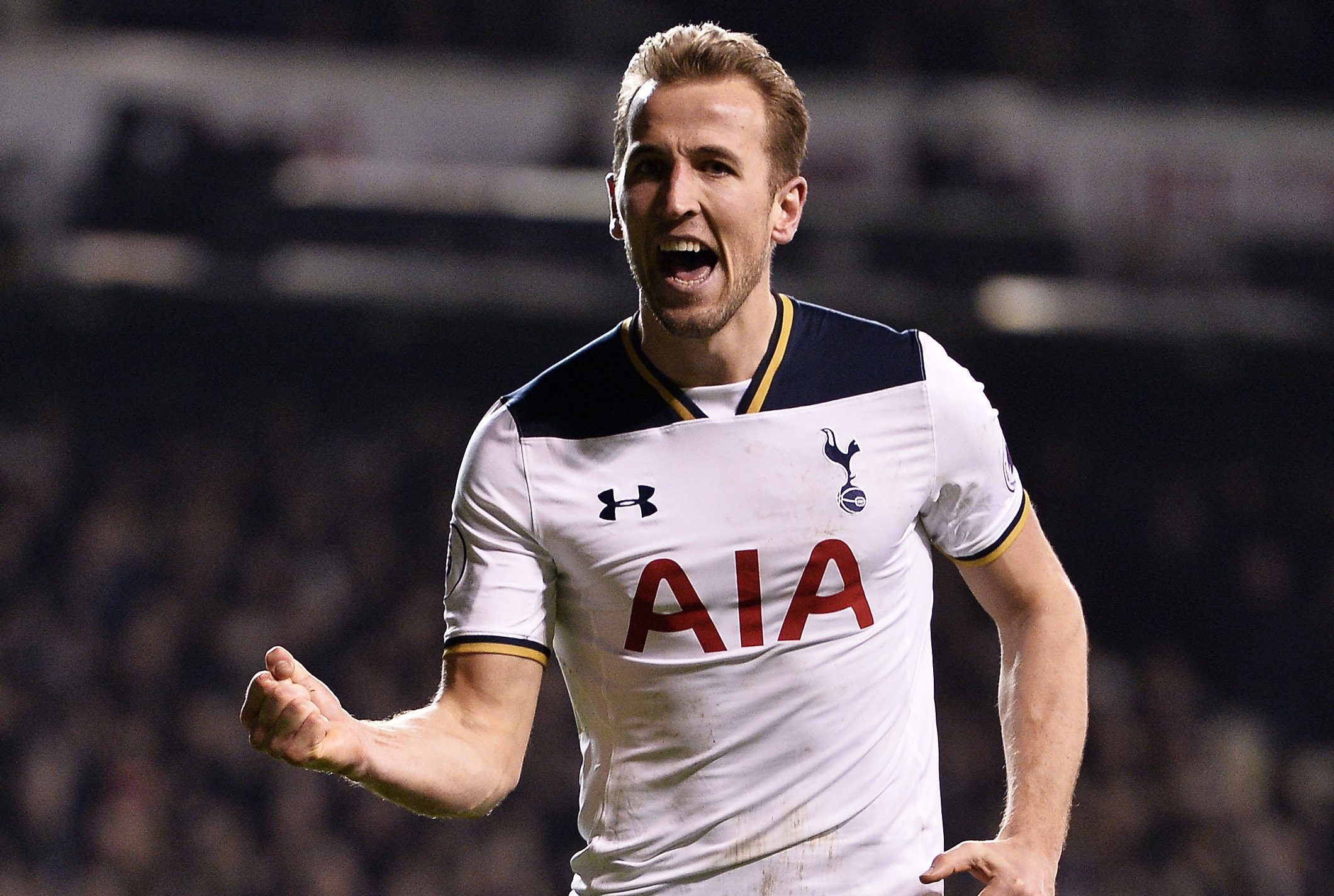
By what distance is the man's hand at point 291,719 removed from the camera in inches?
84.7

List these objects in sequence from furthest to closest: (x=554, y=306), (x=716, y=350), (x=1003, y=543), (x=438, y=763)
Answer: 1. (x=554, y=306)
2. (x=1003, y=543)
3. (x=716, y=350)
4. (x=438, y=763)

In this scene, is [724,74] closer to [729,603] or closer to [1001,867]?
[729,603]

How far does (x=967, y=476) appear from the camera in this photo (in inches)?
112

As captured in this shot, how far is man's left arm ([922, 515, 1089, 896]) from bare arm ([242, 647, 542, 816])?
0.73 m

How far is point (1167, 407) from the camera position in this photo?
12.0 metres

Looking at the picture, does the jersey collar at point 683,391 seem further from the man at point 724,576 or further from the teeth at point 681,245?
the teeth at point 681,245

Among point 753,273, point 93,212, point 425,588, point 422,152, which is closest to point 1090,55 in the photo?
point 422,152

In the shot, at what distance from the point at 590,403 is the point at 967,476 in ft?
2.21

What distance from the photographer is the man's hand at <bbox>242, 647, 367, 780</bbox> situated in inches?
84.7

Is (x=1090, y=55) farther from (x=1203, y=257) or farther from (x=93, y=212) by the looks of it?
(x=93, y=212)

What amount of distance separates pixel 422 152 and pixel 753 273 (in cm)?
876

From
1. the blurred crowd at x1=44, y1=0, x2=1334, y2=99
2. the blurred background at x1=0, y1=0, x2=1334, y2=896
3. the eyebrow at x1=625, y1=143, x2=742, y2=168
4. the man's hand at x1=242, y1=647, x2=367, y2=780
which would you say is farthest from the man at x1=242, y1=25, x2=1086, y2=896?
the blurred crowd at x1=44, y1=0, x2=1334, y2=99

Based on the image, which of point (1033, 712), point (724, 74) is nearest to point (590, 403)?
point (724, 74)

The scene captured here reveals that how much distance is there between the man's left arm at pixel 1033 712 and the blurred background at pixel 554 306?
6.23 metres
